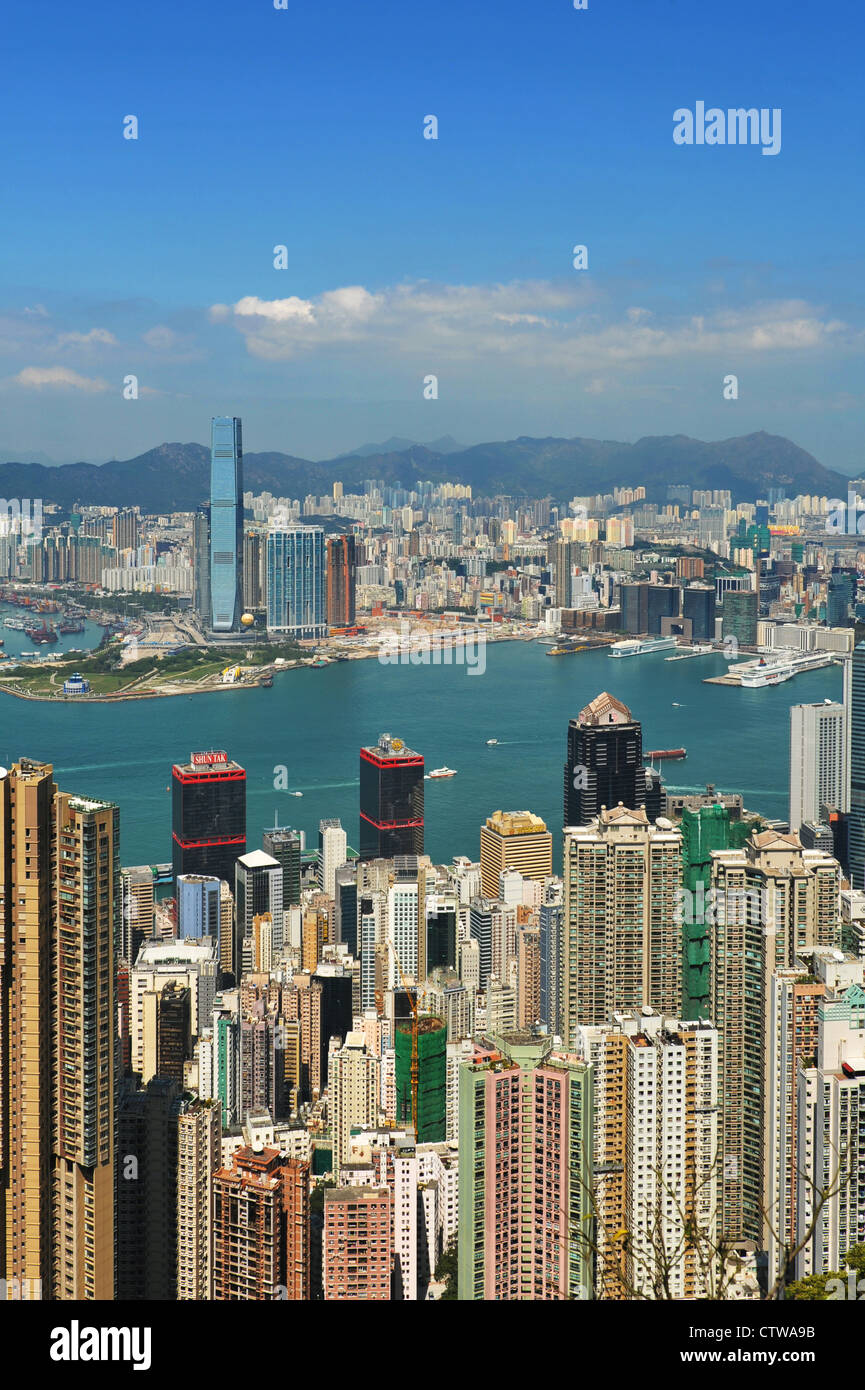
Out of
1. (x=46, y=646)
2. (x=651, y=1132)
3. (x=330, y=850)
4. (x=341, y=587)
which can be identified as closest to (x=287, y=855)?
(x=330, y=850)

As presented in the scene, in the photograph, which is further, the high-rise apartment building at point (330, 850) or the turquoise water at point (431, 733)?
the turquoise water at point (431, 733)

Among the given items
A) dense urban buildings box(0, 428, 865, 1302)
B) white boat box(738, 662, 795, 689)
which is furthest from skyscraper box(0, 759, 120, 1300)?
white boat box(738, 662, 795, 689)

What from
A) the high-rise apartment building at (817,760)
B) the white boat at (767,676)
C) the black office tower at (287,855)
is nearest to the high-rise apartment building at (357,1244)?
the black office tower at (287,855)

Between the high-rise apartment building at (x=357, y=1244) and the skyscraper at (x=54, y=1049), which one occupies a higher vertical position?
the skyscraper at (x=54, y=1049)

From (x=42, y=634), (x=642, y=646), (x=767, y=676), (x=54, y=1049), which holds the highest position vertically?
(x=42, y=634)

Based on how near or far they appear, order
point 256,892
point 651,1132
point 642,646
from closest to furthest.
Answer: point 651,1132, point 256,892, point 642,646

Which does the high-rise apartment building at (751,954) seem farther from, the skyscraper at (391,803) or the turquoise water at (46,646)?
the turquoise water at (46,646)

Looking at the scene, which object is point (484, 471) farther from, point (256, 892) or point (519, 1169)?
point (519, 1169)

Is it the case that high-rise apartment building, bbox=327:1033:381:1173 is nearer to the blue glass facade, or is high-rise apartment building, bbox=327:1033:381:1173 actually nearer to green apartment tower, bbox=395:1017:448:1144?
green apartment tower, bbox=395:1017:448:1144
